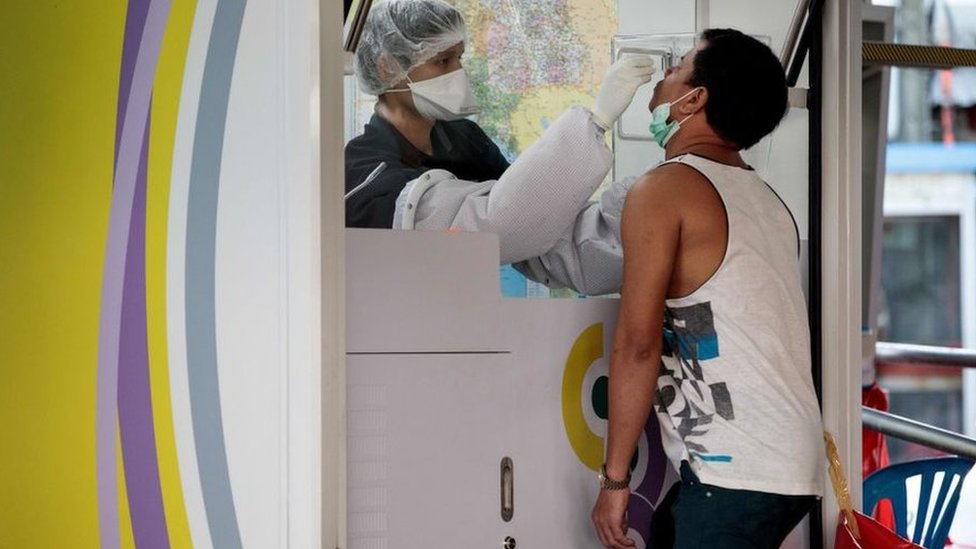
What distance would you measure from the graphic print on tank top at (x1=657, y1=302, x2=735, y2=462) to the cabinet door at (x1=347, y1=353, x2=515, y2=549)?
28cm

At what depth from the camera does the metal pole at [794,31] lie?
220cm

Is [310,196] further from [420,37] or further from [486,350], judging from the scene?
[420,37]

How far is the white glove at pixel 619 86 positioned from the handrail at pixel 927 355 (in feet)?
5.44

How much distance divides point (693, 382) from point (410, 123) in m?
0.87

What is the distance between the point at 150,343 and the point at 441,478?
1.88ft

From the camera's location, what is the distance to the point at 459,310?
1872 mm

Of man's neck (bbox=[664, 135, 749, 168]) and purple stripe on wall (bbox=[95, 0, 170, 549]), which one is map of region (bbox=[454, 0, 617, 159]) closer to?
man's neck (bbox=[664, 135, 749, 168])

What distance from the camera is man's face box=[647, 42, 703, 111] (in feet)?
6.27

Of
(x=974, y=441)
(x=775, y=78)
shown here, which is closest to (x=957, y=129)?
(x=974, y=441)

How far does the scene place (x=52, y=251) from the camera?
1718mm

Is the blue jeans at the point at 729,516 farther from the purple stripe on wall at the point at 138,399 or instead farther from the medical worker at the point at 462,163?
the purple stripe on wall at the point at 138,399

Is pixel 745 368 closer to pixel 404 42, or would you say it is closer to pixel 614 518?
pixel 614 518

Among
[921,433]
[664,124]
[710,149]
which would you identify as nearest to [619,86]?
[664,124]

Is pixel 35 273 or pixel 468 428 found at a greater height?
pixel 35 273
